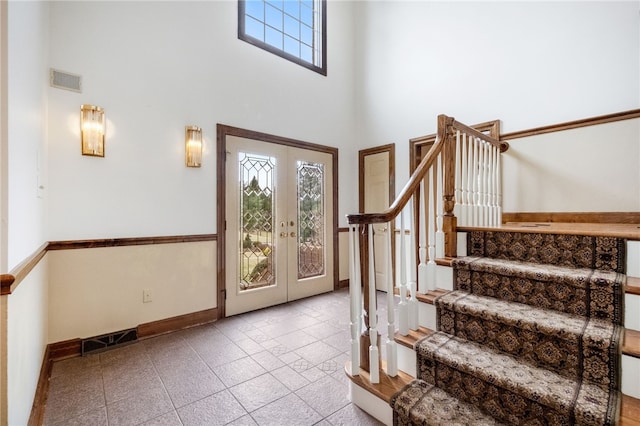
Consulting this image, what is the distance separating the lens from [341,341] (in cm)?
252

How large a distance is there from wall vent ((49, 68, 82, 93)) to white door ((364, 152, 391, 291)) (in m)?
3.37

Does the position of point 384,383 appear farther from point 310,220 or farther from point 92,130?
point 92,130

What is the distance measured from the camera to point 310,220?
395 cm

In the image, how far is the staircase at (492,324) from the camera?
1.19m

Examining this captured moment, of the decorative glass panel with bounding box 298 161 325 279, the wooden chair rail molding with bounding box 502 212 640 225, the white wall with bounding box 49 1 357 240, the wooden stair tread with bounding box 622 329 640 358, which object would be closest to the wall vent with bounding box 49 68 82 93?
the white wall with bounding box 49 1 357 240

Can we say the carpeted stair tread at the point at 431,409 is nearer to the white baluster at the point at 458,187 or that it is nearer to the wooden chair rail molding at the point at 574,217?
the white baluster at the point at 458,187

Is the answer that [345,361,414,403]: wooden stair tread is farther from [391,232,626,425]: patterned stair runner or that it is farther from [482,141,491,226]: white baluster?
[482,141,491,226]: white baluster

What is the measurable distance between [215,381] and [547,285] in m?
2.10

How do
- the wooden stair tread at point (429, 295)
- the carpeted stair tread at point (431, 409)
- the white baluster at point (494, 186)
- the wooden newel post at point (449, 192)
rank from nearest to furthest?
the carpeted stair tread at point (431, 409), the wooden stair tread at point (429, 295), the wooden newel post at point (449, 192), the white baluster at point (494, 186)

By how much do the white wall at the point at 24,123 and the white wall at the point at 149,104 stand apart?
285 mm

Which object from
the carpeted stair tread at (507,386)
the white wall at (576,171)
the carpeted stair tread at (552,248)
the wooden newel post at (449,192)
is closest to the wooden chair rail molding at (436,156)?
the wooden newel post at (449,192)

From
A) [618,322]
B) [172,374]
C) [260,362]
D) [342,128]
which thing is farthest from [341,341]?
[342,128]

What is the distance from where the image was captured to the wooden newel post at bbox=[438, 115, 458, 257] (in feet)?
6.62

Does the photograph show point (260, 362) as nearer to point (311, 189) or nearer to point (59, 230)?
point (59, 230)
